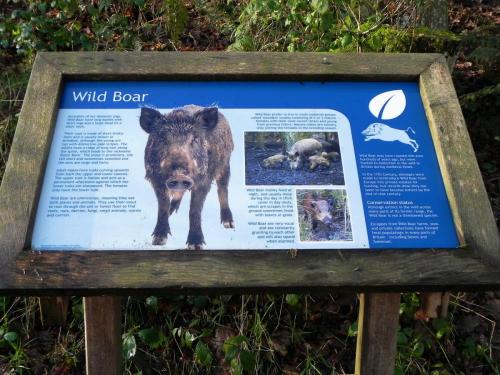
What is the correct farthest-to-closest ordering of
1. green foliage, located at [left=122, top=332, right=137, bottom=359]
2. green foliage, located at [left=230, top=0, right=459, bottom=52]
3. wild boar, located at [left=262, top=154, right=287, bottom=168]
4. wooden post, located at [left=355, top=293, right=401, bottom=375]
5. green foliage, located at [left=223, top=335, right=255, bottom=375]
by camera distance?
green foliage, located at [left=230, top=0, right=459, bottom=52] → green foliage, located at [left=122, top=332, right=137, bottom=359] → green foliage, located at [left=223, top=335, right=255, bottom=375] → wooden post, located at [left=355, top=293, right=401, bottom=375] → wild boar, located at [left=262, top=154, right=287, bottom=168]

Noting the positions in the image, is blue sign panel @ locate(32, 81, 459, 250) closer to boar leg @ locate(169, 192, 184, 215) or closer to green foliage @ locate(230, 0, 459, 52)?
boar leg @ locate(169, 192, 184, 215)

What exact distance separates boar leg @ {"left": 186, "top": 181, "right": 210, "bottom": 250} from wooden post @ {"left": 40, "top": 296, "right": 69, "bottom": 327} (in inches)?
52.3

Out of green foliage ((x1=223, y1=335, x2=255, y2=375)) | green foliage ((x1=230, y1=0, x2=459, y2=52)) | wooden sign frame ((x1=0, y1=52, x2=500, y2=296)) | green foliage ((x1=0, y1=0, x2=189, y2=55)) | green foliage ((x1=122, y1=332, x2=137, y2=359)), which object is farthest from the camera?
green foliage ((x1=0, y1=0, x2=189, y2=55))

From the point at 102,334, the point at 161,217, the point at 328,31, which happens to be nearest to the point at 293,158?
the point at 161,217

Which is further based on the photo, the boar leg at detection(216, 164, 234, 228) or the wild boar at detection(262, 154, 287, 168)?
the wild boar at detection(262, 154, 287, 168)

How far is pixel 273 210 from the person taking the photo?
1.56 metres

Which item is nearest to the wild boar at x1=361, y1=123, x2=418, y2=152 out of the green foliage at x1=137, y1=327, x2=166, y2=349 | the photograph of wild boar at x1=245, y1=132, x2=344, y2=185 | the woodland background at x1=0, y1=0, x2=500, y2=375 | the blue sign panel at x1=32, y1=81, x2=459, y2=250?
the blue sign panel at x1=32, y1=81, x2=459, y2=250

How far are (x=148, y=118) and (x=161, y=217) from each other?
14.0 inches

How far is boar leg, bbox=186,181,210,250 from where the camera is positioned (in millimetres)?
1508

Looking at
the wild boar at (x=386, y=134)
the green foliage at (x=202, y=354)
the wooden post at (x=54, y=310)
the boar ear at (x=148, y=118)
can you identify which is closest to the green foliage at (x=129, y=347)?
the green foliage at (x=202, y=354)

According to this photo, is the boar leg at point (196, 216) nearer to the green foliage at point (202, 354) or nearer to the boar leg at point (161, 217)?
the boar leg at point (161, 217)

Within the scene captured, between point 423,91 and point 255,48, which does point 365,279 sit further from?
point 255,48

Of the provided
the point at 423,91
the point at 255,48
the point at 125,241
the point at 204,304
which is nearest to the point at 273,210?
the point at 125,241

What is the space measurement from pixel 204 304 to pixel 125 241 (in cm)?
132
